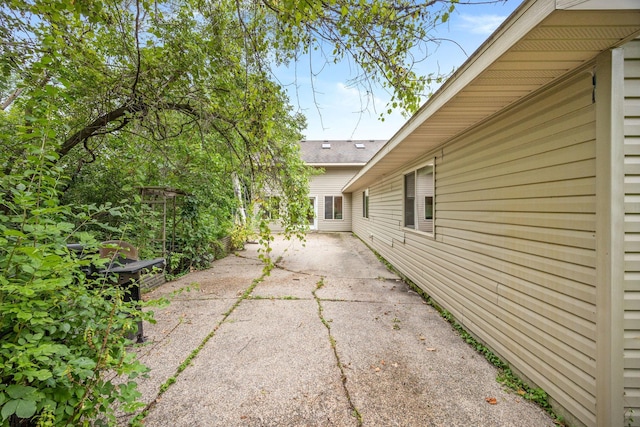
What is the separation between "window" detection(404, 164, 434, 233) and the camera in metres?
5.14

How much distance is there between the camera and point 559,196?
1942 millimetres

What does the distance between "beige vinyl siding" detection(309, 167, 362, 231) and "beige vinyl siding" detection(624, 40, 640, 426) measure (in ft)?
42.9

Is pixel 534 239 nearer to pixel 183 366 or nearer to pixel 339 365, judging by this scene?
pixel 339 365

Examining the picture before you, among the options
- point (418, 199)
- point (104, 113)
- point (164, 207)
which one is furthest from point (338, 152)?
point (104, 113)

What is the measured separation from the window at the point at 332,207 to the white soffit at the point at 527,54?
38.9 ft

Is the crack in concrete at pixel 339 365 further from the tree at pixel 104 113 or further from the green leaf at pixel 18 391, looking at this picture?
the green leaf at pixel 18 391

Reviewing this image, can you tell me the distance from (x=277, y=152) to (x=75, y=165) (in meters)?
3.98

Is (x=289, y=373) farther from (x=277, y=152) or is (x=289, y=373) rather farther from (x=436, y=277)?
(x=436, y=277)

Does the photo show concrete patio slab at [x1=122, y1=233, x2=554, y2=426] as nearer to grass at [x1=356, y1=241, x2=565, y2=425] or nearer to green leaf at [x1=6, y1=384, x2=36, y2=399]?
grass at [x1=356, y1=241, x2=565, y2=425]

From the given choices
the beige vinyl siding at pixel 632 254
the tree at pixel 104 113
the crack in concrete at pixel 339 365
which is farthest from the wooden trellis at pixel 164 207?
the beige vinyl siding at pixel 632 254

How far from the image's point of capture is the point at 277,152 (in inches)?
98.6

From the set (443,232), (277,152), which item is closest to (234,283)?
(277,152)

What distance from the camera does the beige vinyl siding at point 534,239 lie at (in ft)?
5.73

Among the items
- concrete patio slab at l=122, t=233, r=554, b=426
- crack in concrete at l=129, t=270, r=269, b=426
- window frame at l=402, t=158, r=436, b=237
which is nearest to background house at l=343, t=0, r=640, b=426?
concrete patio slab at l=122, t=233, r=554, b=426
